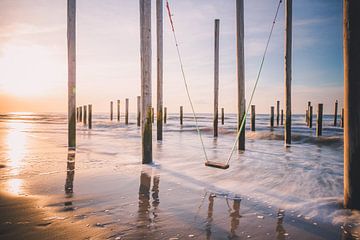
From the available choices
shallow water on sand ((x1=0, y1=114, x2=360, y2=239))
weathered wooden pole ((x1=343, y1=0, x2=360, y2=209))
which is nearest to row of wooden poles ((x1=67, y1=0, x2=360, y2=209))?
weathered wooden pole ((x1=343, y1=0, x2=360, y2=209))

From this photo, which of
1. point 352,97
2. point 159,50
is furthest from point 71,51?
point 352,97

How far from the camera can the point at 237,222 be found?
2.62 m

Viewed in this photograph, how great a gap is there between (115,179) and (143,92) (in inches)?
90.6

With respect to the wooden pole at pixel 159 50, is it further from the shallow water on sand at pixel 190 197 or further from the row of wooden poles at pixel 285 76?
the shallow water on sand at pixel 190 197

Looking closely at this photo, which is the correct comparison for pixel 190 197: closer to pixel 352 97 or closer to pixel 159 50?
pixel 352 97

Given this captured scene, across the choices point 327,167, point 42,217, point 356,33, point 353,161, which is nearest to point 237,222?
point 353,161

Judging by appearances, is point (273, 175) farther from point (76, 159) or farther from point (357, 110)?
point (76, 159)

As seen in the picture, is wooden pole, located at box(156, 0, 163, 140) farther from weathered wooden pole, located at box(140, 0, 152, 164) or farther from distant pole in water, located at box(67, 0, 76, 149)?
weathered wooden pole, located at box(140, 0, 152, 164)

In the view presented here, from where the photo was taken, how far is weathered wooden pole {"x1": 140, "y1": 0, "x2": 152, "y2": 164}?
584 cm

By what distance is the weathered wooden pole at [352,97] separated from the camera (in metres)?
2.79

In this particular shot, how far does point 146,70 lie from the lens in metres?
5.95

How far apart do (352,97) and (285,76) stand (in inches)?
294

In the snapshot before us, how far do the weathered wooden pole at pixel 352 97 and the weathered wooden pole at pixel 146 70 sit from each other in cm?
411

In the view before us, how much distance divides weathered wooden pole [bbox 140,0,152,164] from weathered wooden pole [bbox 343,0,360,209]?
411 cm
